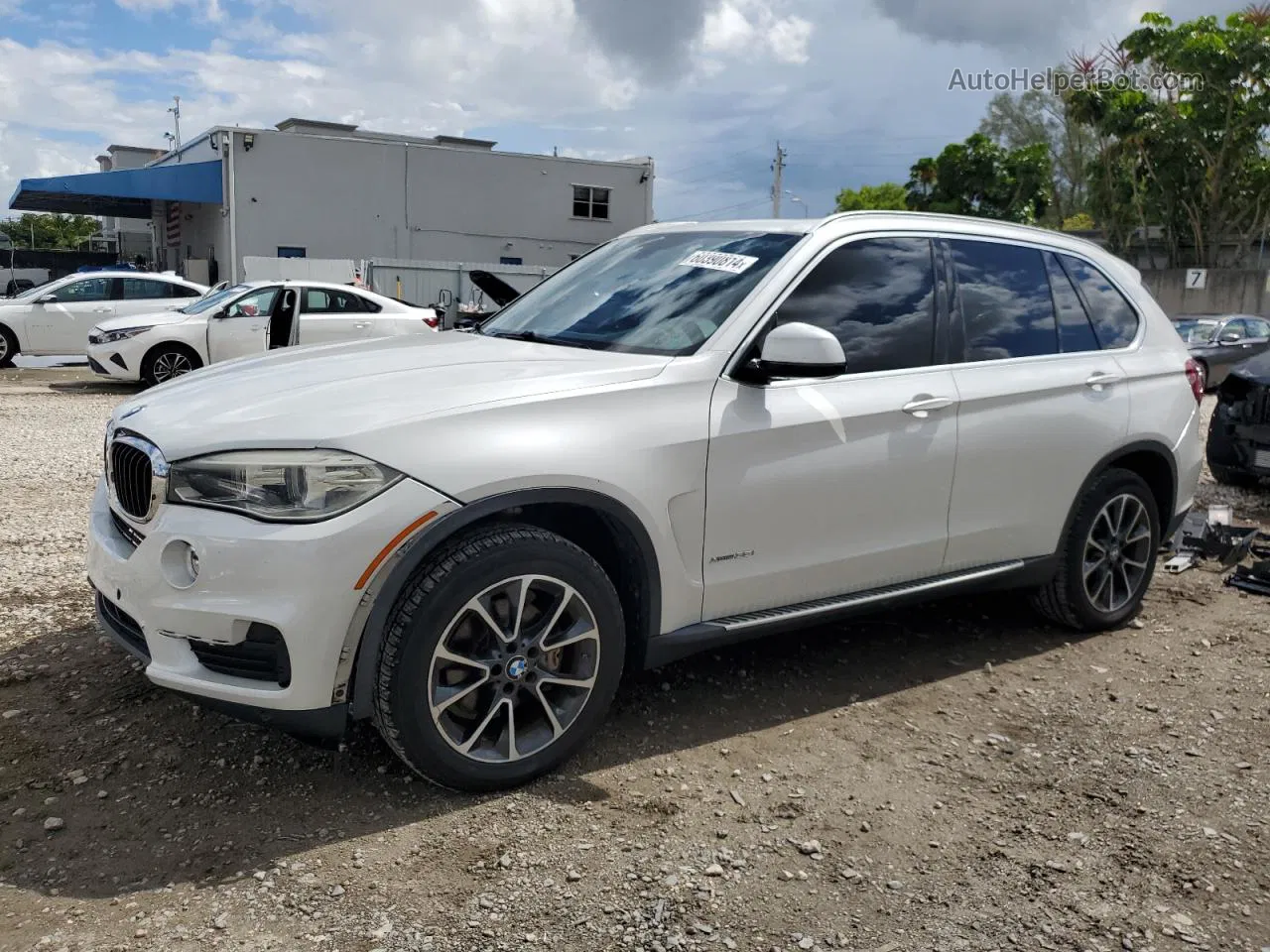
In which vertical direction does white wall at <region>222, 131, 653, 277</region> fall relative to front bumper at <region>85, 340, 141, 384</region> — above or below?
above

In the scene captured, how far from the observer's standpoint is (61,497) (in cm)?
732

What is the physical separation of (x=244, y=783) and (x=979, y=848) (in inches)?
88.6

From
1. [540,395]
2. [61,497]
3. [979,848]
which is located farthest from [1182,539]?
[61,497]

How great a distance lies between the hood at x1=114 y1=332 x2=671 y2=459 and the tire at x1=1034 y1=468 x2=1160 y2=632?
235 centimetres

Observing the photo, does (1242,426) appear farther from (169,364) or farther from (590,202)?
(590,202)

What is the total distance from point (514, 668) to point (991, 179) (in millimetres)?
41784

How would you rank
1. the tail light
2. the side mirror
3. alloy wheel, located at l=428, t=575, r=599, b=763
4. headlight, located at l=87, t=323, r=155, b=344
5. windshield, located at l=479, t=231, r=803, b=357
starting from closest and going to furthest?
alloy wheel, located at l=428, t=575, r=599, b=763 < the side mirror < windshield, located at l=479, t=231, r=803, b=357 < the tail light < headlight, located at l=87, t=323, r=155, b=344

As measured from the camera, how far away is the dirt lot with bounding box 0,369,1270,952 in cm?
283

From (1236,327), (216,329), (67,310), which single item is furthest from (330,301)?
(1236,327)

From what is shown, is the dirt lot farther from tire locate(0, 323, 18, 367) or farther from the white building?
the white building

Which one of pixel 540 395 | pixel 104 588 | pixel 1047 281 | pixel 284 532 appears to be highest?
pixel 1047 281

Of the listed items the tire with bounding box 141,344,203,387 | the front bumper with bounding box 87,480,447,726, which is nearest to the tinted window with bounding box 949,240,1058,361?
the front bumper with bounding box 87,480,447,726

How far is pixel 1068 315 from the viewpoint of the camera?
491cm

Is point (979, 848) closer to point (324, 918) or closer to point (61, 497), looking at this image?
point (324, 918)
